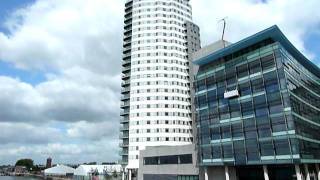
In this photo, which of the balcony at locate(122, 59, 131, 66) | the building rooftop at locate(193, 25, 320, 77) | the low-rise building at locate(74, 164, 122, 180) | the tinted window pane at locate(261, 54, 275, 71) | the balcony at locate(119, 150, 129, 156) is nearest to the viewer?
the tinted window pane at locate(261, 54, 275, 71)

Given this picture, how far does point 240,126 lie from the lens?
6431 centimetres

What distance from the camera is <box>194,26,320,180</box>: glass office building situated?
191 feet

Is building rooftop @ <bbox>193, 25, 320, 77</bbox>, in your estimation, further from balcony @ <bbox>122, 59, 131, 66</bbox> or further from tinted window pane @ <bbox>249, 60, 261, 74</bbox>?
balcony @ <bbox>122, 59, 131, 66</bbox>

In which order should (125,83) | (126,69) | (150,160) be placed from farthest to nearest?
(126,69), (125,83), (150,160)

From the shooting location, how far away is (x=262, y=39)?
218ft

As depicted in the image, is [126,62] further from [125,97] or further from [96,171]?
[96,171]

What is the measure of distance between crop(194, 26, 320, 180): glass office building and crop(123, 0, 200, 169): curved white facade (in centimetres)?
4548

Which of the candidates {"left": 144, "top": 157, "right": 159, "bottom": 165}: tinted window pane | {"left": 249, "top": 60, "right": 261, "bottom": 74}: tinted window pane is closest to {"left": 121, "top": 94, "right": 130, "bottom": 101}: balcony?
{"left": 144, "top": 157, "right": 159, "bottom": 165}: tinted window pane

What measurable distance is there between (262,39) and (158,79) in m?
63.0

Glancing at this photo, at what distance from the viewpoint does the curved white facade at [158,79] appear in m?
119

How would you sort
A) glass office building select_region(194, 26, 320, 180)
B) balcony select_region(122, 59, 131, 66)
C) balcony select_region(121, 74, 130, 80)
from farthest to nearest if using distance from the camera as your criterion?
1. balcony select_region(122, 59, 131, 66)
2. balcony select_region(121, 74, 130, 80)
3. glass office building select_region(194, 26, 320, 180)

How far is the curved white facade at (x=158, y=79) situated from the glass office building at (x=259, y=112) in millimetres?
45481

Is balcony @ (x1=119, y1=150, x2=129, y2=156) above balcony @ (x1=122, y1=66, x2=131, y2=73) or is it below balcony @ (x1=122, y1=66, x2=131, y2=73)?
below

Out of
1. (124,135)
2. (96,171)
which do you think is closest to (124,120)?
(124,135)
